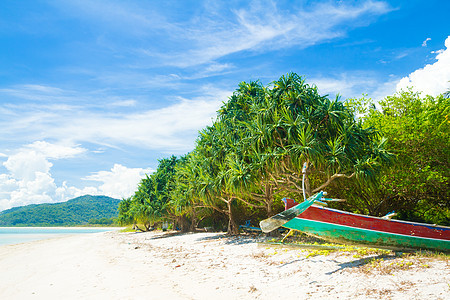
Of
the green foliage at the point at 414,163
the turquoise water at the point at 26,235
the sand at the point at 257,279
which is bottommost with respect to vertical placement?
the turquoise water at the point at 26,235

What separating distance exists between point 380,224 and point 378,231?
20 cm

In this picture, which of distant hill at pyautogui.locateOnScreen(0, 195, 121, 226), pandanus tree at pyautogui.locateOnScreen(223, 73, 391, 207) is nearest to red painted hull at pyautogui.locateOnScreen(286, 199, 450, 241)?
pandanus tree at pyautogui.locateOnScreen(223, 73, 391, 207)

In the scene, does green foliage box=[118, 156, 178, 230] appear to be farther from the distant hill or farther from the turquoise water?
the distant hill

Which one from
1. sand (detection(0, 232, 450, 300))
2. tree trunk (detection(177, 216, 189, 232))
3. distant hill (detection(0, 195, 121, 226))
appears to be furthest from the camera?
distant hill (detection(0, 195, 121, 226))

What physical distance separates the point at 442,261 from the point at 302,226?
3.26 meters

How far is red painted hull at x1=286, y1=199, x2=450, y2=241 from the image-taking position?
782 centimetres

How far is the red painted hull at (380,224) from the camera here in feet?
25.7

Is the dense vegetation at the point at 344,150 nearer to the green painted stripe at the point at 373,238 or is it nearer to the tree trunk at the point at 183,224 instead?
the green painted stripe at the point at 373,238

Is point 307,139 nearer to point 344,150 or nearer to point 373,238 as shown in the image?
point 344,150

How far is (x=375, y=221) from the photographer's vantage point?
7844 millimetres

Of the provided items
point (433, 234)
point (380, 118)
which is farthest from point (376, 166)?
point (433, 234)

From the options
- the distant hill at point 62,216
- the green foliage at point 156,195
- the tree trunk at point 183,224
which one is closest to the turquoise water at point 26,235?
the green foliage at point 156,195

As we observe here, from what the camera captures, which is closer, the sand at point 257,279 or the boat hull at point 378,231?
the sand at point 257,279

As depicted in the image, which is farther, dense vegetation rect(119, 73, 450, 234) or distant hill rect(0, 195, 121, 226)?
distant hill rect(0, 195, 121, 226)
